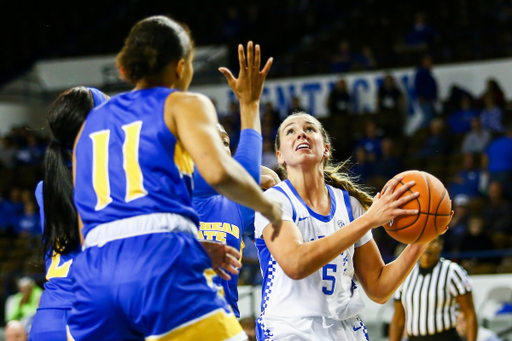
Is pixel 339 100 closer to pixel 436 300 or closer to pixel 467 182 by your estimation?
pixel 467 182

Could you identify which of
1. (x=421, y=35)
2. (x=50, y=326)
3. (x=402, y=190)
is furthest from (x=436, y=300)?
(x=421, y=35)

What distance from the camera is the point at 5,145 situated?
15.2 metres

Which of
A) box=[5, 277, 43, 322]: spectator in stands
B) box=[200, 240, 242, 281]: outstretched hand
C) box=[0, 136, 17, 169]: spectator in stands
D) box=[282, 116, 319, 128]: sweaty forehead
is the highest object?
box=[282, 116, 319, 128]: sweaty forehead

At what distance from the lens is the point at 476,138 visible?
11.3 meters

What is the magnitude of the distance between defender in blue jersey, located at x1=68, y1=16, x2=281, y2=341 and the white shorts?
104 centimetres

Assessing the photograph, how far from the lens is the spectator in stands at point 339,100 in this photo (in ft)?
44.4

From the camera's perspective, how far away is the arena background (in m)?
9.77

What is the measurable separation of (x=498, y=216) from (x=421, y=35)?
247 inches

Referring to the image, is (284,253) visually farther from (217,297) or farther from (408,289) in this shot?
(408,289)

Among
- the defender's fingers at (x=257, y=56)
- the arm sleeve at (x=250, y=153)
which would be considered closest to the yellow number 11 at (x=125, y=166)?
the arm sleeve at (x=250, y=153)

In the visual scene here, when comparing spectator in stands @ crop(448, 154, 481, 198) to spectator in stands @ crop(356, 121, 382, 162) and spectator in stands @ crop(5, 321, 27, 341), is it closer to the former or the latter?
spectator in stands @ crop(356, 121, 382, 162)

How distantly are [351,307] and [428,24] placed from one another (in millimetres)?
13046

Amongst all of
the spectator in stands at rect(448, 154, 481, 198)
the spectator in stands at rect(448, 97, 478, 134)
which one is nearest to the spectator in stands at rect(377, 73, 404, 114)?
the spectator in stands at rect(448, 97, 478, 134)

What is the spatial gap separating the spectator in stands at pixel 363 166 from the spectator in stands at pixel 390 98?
1766 mm
